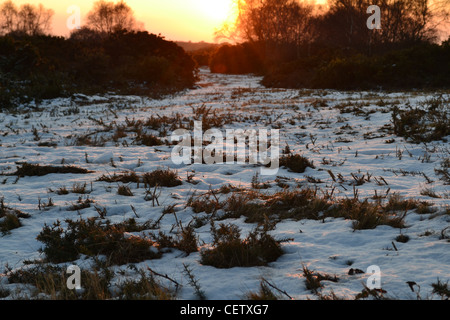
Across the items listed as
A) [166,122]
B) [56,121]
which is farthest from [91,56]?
[166,122]

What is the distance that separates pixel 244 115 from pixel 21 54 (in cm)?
1439

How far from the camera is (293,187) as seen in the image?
169 inches

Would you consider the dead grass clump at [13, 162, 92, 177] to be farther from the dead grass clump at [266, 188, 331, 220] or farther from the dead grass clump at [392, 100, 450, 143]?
the dead grass clump at [392, 100, 450, 143]

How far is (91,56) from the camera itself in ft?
70.8

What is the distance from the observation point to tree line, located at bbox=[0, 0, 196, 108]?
53.5ft

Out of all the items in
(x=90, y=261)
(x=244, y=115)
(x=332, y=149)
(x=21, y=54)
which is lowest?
(x=90, y=261)

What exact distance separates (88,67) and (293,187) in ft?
66.9

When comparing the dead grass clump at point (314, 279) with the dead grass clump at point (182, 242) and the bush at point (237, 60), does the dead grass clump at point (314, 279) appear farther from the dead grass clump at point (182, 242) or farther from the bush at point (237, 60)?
the bush at point (237, 60)

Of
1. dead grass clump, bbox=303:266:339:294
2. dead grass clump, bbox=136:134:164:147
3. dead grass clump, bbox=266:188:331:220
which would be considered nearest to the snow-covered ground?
dead grass clump, bbox=303:266:339:294

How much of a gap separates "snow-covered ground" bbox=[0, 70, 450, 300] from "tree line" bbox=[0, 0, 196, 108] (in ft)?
26.5

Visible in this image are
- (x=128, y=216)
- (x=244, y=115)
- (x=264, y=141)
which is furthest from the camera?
(x=244, y=115)

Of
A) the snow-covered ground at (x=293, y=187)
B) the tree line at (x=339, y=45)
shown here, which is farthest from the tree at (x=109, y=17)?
the snow-covered ground at (x=293, y=187)

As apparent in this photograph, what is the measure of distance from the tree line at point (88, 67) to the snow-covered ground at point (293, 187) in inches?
318
